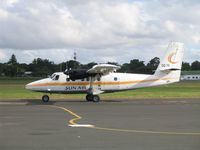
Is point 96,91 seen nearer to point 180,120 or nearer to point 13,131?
point 180,120

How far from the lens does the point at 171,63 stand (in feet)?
136

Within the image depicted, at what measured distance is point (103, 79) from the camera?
39781mm

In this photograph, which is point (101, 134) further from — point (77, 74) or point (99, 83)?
point (99, 83)

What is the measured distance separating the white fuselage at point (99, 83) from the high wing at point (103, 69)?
73 centimetres

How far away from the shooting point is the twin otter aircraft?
3884cm

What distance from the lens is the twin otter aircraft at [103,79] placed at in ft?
127

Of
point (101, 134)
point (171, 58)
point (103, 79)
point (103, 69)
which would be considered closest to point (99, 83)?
point (103, 79)

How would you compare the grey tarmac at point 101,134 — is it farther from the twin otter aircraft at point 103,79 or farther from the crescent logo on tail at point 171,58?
the crescent logo on tail at point 171,58

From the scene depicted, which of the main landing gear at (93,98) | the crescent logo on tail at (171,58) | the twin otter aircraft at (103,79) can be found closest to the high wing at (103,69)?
the twin otter aircraft at (103,79)

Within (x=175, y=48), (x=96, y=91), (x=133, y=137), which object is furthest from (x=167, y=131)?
(x=175, y=48)

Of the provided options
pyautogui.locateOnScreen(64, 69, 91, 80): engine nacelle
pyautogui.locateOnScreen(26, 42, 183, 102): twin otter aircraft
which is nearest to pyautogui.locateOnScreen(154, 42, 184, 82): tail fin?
pyautogui.locateOnScreen(26, 42, 183, 102): twin otter aircraft

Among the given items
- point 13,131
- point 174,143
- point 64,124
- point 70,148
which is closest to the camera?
point 70,148

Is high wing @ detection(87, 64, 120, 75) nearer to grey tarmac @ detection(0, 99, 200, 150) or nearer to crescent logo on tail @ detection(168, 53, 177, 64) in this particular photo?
crescent logo on tail @ detection(168, 53, 177, 64)

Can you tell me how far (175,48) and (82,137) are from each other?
28737 millimetres
